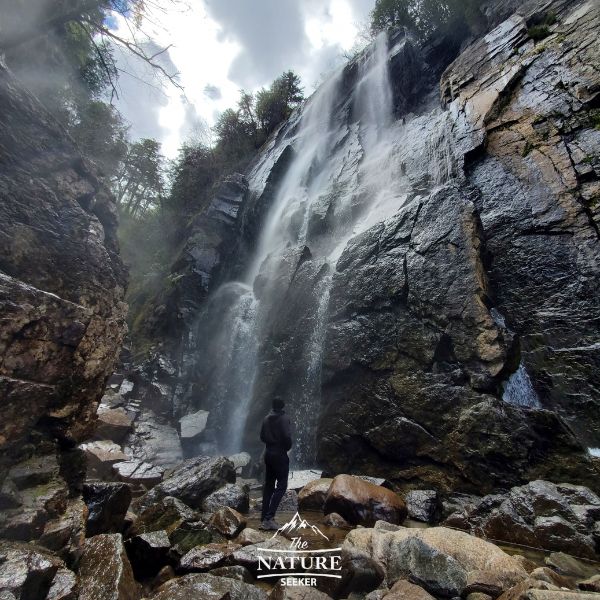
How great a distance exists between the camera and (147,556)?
3.89 m

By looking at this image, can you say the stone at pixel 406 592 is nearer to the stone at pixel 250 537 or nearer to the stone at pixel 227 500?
the stone at pixel 250 537

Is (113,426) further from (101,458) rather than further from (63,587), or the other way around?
(63,587)

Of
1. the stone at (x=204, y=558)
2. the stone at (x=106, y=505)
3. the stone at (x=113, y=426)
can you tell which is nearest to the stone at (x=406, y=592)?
the stone at (x=204, y=558)

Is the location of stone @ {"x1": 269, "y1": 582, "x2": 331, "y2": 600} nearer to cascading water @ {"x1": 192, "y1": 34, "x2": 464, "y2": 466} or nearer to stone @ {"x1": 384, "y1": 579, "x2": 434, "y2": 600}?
stone @ {"x1": 384, "y1": 579, "x2": 434, "y2": 600}

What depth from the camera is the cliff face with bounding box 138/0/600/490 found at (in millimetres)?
6887

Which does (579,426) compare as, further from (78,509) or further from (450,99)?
(450,99)

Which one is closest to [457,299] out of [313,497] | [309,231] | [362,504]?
[362,504]

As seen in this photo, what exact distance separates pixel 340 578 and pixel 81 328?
13.2ft

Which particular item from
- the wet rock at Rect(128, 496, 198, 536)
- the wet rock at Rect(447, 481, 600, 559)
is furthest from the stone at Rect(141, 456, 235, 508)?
the wet rock at Rect(447, 481, 600, 559)

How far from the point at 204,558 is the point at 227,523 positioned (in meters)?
1.38

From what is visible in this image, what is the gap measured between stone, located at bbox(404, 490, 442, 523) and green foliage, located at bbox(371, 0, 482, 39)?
21383 mm

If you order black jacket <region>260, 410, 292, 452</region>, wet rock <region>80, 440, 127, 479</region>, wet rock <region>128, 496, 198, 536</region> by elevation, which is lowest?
wet rock <region>128, 496, 198, 536</region>

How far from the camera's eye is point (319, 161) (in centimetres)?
1981

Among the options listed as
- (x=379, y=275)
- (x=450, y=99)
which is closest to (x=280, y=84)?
(x=450, y=99)
